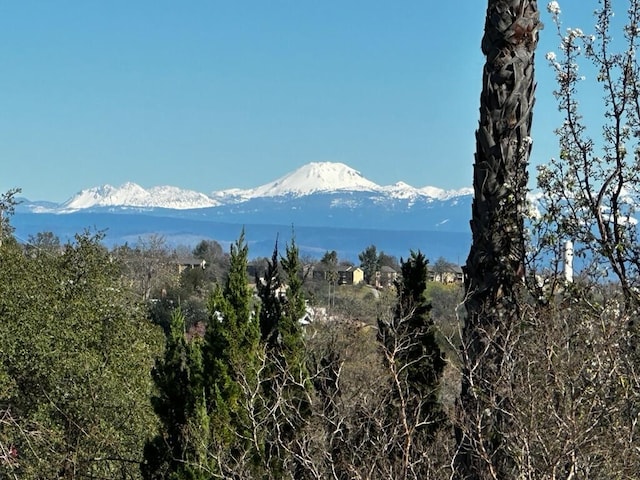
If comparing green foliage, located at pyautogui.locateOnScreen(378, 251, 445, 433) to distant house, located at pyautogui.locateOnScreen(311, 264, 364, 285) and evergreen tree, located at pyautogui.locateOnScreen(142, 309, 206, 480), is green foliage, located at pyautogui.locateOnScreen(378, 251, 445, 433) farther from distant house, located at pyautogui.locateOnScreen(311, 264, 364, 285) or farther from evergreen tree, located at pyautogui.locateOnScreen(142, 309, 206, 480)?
distant house, located at pyautogui.locateOnScreen(311, 264, 364, 285)

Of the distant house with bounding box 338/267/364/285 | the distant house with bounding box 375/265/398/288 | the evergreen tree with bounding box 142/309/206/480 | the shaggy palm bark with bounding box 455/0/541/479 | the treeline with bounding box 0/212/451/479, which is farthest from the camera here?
the distant house with bounding box 338/267/364/285

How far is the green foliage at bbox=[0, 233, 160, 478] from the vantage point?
16578mm

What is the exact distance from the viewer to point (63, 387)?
17016mm

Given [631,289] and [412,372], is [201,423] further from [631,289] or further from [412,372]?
[631,289]

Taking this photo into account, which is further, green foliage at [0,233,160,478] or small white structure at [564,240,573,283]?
green foliage at [0,233,160,478]

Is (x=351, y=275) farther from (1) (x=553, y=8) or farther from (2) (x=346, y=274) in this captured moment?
(1) (x=553, y=8)

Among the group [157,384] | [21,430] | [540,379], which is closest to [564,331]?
[540,379]

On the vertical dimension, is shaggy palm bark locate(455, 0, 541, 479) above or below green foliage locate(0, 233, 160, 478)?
above

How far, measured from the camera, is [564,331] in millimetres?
6273

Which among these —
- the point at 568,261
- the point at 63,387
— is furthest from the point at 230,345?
the point at 568,261

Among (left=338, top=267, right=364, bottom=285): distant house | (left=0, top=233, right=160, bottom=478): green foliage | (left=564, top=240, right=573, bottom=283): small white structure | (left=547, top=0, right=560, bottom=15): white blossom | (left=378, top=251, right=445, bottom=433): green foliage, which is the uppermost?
(left=547, top=0, right=560, bottom=15): white blossom

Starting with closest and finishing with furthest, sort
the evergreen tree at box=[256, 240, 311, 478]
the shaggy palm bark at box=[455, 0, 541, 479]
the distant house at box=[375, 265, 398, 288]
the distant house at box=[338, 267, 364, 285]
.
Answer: the shaggy palm bark at box=[455, 0, 541, 479] < the evergreen tree at box=[256, 240, 311, 478] < the distant house at box=[375, 265, 398, 288] < the distant house at box=[338, 267, 364, 285]

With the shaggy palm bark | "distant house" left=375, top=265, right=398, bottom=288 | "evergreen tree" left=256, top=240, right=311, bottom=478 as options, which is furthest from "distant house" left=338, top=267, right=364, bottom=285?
the shaggy palm bark

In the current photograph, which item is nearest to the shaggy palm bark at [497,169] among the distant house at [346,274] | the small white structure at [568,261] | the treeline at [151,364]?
the small white structure at [568,261]
